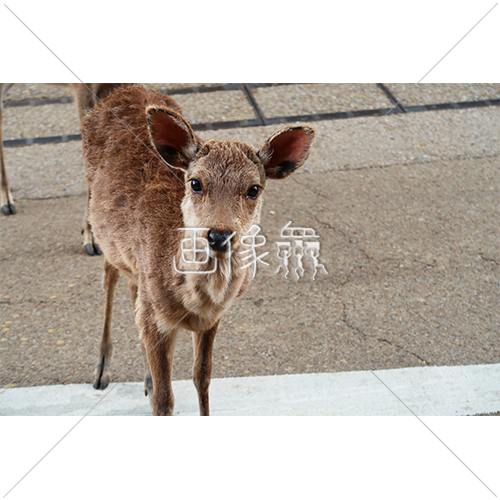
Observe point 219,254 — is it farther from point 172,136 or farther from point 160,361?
point 160,361

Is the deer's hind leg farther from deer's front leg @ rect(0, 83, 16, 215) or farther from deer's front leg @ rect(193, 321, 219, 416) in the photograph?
deer's front leg @ rect(0, 83, 16, 215)

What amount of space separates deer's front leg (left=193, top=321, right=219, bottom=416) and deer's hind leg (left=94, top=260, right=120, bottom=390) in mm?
604

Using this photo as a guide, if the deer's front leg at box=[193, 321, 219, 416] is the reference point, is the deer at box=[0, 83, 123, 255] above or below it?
above

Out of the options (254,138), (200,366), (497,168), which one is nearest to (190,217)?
(200,366)

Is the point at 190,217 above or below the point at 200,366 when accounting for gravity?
above

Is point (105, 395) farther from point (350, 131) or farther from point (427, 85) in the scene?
point (427, 85)

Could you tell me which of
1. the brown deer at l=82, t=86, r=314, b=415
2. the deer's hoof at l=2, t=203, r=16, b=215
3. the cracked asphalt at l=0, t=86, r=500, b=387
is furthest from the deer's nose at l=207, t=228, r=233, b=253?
the deer's hoof at l=2, t=203, r=16, b=215

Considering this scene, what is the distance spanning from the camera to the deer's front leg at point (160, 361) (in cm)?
269

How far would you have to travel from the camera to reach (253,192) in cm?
233

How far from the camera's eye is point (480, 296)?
3344 mm

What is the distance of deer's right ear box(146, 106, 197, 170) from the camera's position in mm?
2318

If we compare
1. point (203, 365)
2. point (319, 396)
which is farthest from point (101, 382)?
point (319, 396)

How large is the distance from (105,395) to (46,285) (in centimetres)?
86

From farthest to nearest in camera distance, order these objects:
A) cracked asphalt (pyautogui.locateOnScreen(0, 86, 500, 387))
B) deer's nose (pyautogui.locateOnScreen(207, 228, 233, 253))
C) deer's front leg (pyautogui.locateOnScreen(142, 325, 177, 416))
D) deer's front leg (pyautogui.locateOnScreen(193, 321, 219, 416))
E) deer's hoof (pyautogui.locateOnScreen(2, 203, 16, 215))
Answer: deer's hoof (pyautogui.locateOnScreen(2, 203, 16, 215))
cracked asphalt (pyautogui.locateOnScreen(0, 86, 500, 387))
deer's front leg (pyautogui.locateOnScreen(193, 321, 219, 416))
deer's front leg (pyautogui.locateOnScreen(142, 325, 177, 416))
deer's nose (pyautogui.locateOnScreen(207, 228, 233, 253))
